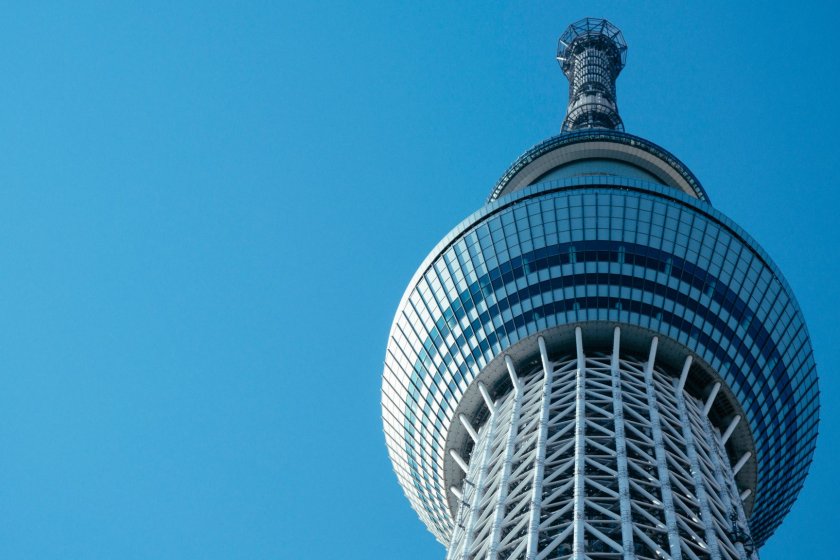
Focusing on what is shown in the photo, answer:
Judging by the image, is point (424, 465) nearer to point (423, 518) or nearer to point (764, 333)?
point (423, 518)

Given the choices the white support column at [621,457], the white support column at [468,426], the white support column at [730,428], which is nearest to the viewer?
the white support column at [621,457]

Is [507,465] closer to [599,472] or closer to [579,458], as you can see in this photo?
[579,458]

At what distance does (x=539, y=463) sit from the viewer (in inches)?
1900

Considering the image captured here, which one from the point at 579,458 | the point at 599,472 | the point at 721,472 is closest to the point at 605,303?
the point at 721,472

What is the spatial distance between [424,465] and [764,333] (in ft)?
69.2

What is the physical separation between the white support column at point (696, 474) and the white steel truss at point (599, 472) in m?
0.07

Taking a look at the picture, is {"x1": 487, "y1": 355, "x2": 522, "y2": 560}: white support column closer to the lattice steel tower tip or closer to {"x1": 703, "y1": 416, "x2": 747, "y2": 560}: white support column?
{"x1": 703, "y1": 416, "x2": 747, "y2": 560}: white support column

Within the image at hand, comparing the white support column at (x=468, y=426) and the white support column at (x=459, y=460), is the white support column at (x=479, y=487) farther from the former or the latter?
the white support column at (x=459, y=460)

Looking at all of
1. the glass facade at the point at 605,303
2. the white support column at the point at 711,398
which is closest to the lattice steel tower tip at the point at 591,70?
the glass facade at the point at 605,303

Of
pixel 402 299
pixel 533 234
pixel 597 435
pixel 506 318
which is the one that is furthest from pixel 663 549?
pixel 402 299

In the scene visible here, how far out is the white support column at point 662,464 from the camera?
136 feet

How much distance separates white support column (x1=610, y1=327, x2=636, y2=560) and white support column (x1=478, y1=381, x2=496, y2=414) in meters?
6.97

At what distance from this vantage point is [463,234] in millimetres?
64062

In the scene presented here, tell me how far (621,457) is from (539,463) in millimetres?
3668
